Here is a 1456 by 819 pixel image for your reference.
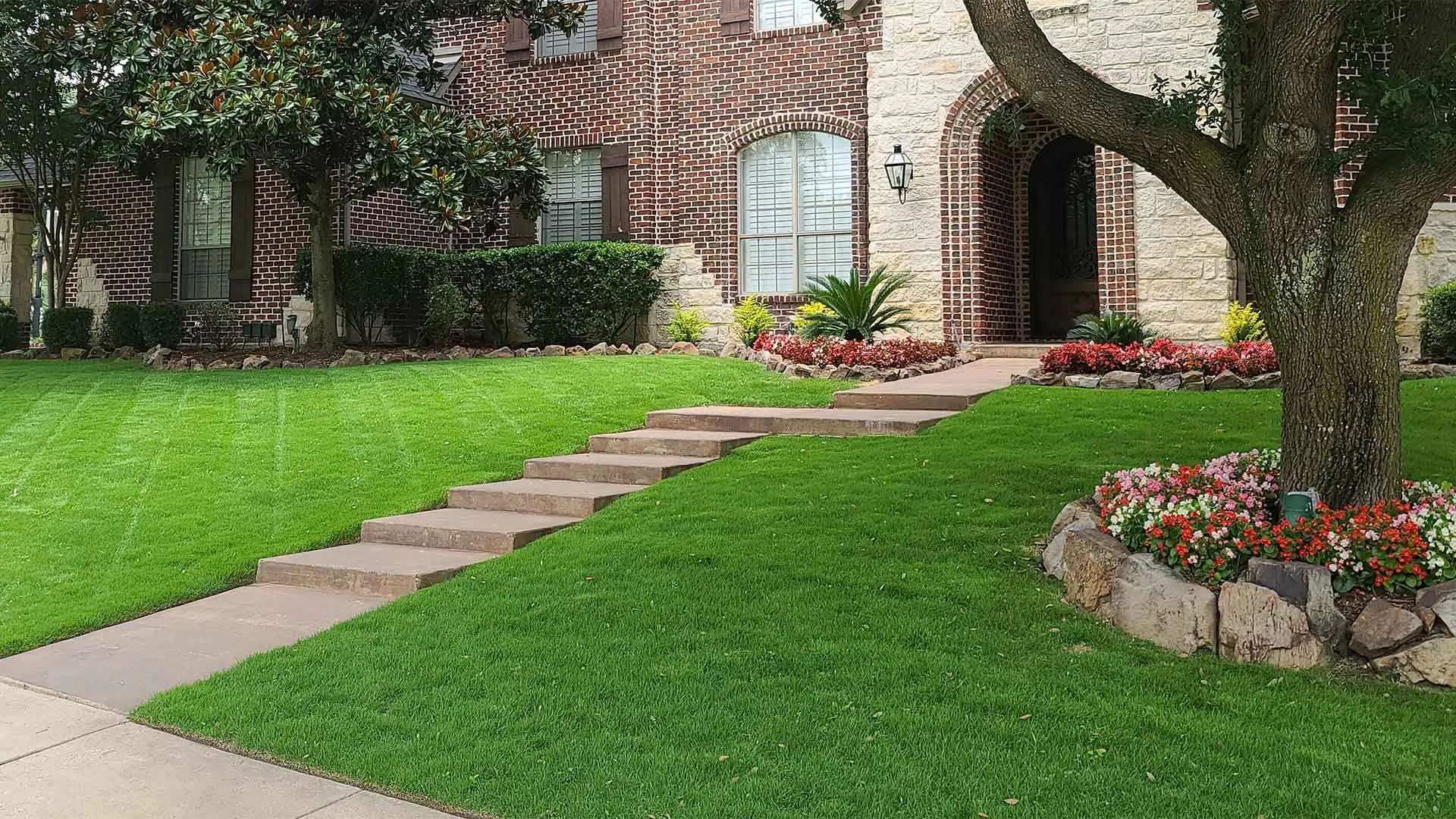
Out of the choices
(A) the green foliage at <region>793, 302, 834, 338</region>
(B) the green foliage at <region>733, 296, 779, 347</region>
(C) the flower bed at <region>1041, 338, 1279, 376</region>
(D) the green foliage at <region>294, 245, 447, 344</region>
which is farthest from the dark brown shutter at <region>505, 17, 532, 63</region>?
(C) the flower bed at <region>1041, 338, 1279, 376</region>

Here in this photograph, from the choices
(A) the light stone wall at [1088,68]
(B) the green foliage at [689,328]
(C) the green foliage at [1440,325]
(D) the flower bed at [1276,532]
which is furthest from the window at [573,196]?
(D) the flower bed at [1276,532]

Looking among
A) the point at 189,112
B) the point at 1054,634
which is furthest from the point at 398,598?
the point at 189,112

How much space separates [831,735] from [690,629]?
3.87ft

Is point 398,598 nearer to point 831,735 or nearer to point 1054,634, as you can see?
point 831,735

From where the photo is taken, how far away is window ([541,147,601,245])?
709 inches

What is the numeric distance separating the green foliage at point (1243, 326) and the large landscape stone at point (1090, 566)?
26.0 feet

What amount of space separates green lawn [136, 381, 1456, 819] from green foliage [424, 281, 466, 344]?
10.7 meters

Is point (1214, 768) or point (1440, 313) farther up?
point (1440, 313)

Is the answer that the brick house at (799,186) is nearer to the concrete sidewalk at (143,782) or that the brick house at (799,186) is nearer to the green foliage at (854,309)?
the green foliage at (854,309)

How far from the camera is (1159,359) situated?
10.6 meters

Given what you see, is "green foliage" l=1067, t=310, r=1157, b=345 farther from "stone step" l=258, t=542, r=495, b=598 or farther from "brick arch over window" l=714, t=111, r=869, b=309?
"stone step" l=258, t=542, r=495, b=598

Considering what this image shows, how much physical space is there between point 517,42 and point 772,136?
4669 mm

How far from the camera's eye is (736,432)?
9234 millimetres

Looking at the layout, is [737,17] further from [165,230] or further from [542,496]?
[542,496]
